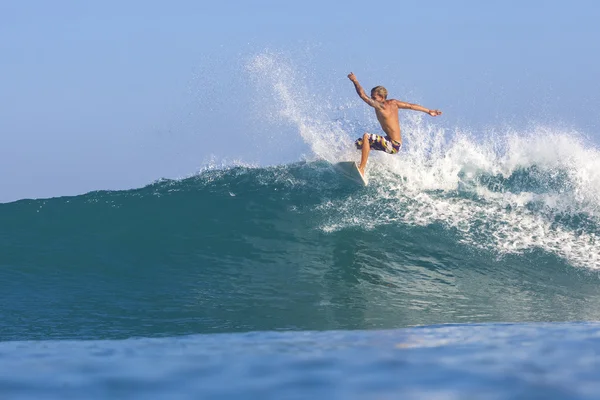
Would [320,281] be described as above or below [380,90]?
below

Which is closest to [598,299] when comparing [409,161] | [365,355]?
[409,161]

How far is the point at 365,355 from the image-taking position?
331 cm

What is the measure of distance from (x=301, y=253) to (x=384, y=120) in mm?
2299

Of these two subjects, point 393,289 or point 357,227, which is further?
point 357,227

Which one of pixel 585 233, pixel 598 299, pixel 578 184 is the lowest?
pixel 598 299

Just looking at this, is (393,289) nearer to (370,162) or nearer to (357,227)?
(357,227)

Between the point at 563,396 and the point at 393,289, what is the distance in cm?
645

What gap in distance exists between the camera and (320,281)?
9039 millimetres

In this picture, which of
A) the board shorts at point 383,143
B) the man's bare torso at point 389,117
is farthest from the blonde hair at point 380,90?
the board shorts at point 383,143

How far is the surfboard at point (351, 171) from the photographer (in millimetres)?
11133

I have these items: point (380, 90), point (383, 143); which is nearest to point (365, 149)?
point (383, 143)

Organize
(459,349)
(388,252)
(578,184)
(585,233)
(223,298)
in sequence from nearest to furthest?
(459,349), (223,298), (388,252), (585,233), (578,184)

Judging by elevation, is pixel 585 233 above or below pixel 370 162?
below

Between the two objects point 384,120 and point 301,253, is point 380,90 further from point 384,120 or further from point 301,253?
point 301,253
